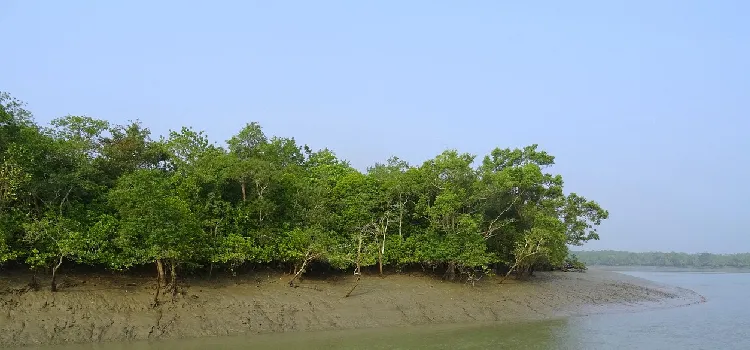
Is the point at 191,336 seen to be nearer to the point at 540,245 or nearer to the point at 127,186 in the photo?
the point at 127,186

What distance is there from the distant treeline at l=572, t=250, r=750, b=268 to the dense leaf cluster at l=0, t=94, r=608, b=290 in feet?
284

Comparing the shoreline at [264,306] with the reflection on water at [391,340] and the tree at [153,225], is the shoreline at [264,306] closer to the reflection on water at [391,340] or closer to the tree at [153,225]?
the reflection on water at [391,340]

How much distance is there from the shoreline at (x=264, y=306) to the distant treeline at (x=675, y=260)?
292 ft

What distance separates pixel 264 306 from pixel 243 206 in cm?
528

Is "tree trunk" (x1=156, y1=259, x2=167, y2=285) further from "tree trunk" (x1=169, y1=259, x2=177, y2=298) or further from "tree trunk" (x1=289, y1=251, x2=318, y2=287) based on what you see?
"tree trunk" (x1=289, y1=251, x2=318, y2=287)

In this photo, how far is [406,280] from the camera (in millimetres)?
29969

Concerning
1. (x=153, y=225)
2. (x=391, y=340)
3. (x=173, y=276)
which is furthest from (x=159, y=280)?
(x=391, y=340)

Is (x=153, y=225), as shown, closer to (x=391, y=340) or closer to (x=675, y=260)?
(x=391, y=340)

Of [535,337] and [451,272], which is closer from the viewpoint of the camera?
[535,337]

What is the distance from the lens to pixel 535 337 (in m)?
21.5

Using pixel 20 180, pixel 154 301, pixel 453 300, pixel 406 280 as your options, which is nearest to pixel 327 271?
pixel 406 280

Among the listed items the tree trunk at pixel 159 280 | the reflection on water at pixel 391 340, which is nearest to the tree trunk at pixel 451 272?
the reflection on water at pixel 391 340

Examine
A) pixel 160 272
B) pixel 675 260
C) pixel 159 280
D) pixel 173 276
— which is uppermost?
pixel 675 260

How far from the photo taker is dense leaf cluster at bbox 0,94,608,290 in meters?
22.2
